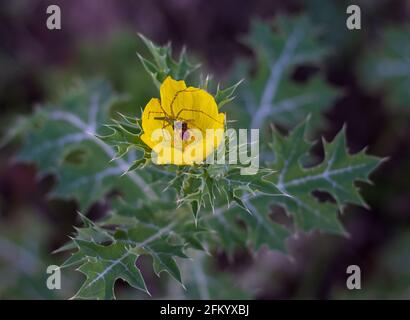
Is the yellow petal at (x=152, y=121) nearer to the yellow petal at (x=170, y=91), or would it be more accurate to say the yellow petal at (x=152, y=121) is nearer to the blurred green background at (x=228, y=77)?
the yellow petal at (x=170, y=91)

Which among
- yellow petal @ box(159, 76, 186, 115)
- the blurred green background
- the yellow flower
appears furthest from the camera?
the blurred green background

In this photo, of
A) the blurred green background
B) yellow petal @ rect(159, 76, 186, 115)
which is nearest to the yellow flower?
yellow petal @ rect(159, 76, 186, 115)

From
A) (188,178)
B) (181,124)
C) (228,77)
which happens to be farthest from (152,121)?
(228,77)

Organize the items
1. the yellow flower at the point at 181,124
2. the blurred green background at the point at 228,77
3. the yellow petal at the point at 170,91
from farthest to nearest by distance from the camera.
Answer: the blurred green background at the point at 228,77 < the yellow petal at the point at 170,91 < the yellow flower at the point at 181,124

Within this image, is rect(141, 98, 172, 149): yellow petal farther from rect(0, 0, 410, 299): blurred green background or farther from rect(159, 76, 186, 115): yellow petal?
rect(0, 0, 410, 299): blurred green background

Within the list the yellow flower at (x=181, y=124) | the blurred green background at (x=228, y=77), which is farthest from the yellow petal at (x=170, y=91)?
the blurred green background at (x=228, y=77)
